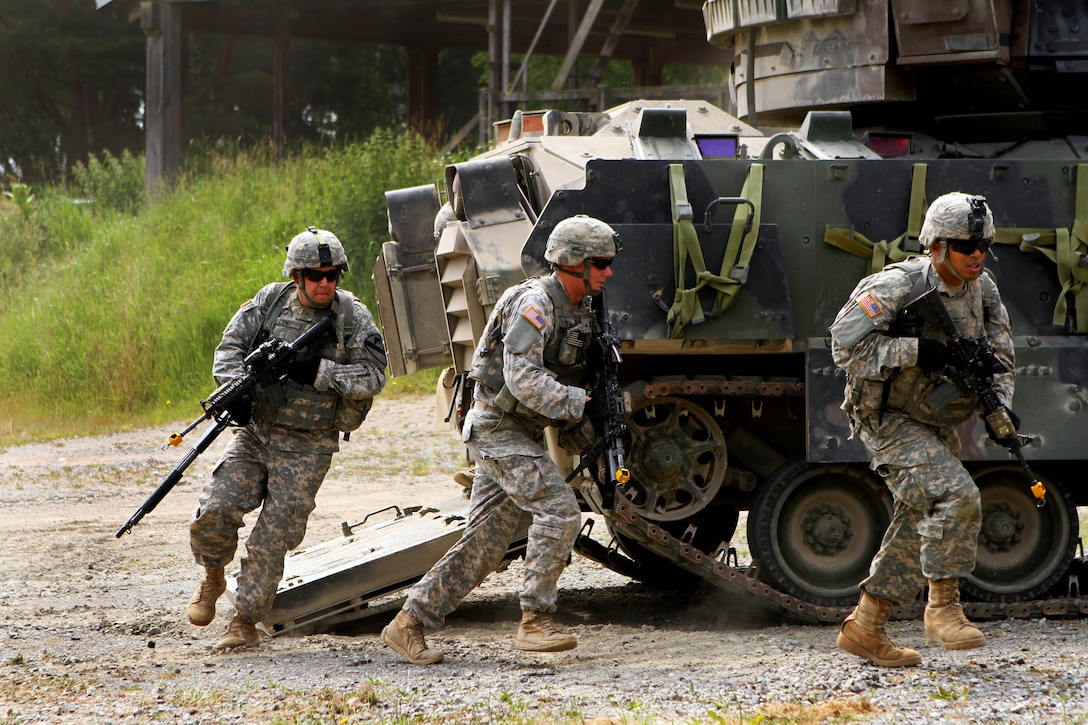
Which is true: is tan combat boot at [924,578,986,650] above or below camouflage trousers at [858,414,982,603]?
below

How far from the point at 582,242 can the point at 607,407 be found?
0.69 m

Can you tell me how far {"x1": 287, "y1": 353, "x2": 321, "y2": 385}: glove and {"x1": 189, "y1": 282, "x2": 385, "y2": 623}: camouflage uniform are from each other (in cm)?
3

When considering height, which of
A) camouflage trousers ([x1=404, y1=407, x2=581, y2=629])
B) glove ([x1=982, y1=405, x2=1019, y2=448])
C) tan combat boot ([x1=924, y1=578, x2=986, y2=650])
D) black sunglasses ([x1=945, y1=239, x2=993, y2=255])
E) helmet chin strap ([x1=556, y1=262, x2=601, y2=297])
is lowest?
tan combat boot ([x1=924, y1=578, x2=986, y2=650])

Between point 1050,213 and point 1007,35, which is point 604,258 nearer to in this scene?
point 1050,213

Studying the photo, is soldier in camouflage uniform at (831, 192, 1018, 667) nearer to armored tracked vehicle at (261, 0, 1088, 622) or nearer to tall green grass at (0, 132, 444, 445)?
armored tracked vehicle at (261, 0, 1088, 622)

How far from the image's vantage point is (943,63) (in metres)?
7.38

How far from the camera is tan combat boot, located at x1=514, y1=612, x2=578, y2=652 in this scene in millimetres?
5684

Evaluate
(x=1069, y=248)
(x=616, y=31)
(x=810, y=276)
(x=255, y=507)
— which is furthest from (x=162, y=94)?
(x=1069, y=248)

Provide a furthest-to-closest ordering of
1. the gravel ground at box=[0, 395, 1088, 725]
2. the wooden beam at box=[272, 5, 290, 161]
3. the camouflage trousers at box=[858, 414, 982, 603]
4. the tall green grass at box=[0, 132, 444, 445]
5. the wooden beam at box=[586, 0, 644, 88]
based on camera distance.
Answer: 1. the wooden beam at box=[272, 5, 290, 161]
2. the wooden beam at box=[586, 0, 644, 88]
3. the tall green grass at box=[0, 132, 444, 445]
4. the camouflage trousers at box=[858, 414, 982, 603]
5. the gravel ground at box=[0, 395, 1088, 725]

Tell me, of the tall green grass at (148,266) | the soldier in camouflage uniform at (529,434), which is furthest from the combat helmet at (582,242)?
the tall green grass at (148,266)

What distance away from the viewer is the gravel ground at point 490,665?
479cm

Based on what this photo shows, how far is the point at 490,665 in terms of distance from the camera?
5703 millimetres

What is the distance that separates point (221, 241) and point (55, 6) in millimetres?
11123

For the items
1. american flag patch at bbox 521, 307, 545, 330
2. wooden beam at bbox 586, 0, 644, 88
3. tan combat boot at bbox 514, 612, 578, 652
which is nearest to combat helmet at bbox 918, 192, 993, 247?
american flag patch at bbox 521, 307, 545, 330
